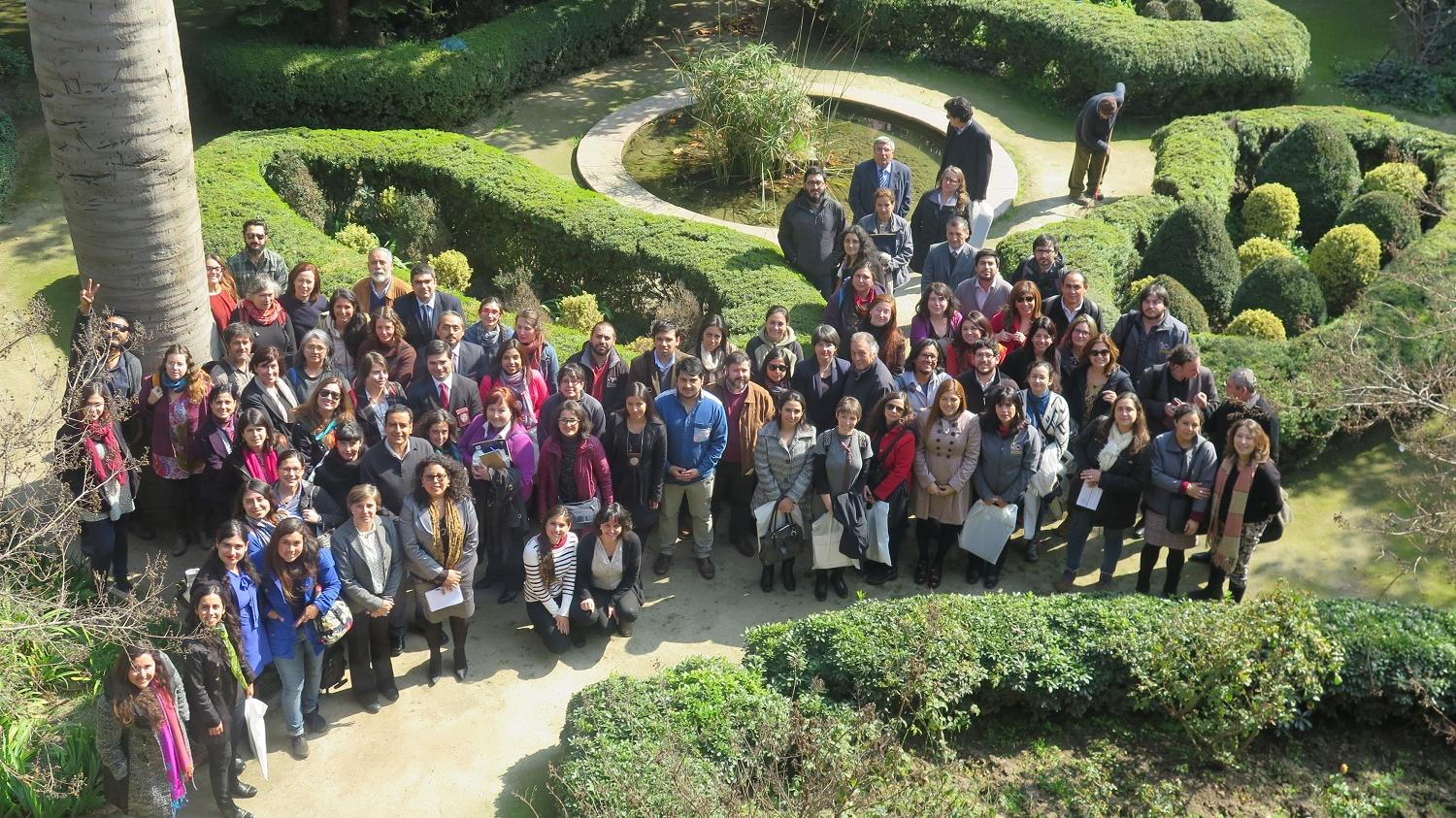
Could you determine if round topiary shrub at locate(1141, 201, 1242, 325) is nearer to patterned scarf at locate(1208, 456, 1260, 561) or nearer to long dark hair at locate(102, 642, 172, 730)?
patterned scarf at locate(1208, 456, 1260, 561)

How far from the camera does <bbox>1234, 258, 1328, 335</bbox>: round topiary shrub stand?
40.3 feet

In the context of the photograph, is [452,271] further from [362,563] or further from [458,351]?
[362,563]

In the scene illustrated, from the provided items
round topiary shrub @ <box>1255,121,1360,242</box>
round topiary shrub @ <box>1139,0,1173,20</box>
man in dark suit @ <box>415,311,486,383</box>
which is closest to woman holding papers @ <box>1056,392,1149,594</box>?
man in dark suit @ <box>415,311,486,383</box>

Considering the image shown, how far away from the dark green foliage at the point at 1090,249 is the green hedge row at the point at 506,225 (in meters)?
2.12

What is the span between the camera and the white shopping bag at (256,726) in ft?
25.5

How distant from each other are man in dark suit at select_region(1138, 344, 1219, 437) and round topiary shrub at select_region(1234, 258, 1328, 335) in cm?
287

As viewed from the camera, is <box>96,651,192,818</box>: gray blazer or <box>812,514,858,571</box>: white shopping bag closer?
<box>96,651,192,818</box>: gray blazer

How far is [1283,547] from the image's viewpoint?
33.7 feet

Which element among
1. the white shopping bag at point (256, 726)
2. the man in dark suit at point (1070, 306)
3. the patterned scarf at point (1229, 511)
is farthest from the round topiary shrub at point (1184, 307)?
the white shopping bag at point (256, 726)

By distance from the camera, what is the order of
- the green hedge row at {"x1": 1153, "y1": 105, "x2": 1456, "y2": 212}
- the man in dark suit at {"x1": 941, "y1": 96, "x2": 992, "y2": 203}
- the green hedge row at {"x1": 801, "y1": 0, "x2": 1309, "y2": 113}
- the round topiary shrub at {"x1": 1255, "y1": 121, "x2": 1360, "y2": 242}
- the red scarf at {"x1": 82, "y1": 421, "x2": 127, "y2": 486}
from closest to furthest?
1. the red scarf at {"x1": 82, "y1": 421, "x2": 127, "y2": 486}
2. the man in dark suit at {"x1": 941, "y1": 96, "x2": 992, "y2": 203}
3. the green hedge row at {"x1": 1153, "y1": 105, "x2": 1456, "y2": 212}
4. the round topiary shrub at {"x1": 1255, "y1": 121, "x2": 1360, "y2": 242}
5. the green hedge row at {"x1": 801, "y1": 0, "x2": 1309, "y2": 113}

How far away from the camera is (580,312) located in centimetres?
1267

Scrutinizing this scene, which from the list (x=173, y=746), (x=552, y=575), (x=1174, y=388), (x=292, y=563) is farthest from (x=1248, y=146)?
(x=173, y=746)

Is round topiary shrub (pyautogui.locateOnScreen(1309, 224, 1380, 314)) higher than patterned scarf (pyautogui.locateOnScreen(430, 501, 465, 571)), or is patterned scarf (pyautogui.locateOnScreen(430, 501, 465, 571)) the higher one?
round topiary shrub (pyautogui.locateOnScreen(1309, 224, 1380, 314))

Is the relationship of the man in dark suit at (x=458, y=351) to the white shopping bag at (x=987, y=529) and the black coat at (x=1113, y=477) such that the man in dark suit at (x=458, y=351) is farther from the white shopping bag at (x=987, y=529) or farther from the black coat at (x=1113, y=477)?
the black coat at (x=1113, y=477)
